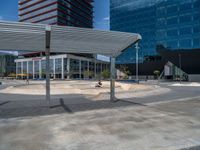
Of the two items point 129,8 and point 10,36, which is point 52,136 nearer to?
point 10,36

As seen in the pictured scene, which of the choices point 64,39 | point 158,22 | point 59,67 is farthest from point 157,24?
point 64,39

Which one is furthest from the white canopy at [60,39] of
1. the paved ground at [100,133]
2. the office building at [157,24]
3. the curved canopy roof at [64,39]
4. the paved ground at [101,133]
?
the office building at [157,24]

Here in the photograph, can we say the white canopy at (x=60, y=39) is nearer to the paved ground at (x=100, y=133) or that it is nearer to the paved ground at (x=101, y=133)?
the paved ground at (x=100, y=133)

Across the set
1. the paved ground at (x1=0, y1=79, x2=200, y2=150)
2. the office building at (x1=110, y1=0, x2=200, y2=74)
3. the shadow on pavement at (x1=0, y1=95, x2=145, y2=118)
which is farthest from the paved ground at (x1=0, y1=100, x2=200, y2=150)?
the office building at (x1=110, y1=0, x2=200, y2=74)

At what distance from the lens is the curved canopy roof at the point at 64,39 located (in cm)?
917

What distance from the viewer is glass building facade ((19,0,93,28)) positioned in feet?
325

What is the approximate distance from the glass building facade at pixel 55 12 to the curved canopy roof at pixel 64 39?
90850 millimetres

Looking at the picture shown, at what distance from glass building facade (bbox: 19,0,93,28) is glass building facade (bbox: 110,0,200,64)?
22056mm

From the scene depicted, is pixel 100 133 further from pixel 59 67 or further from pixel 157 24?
pixel 59 67

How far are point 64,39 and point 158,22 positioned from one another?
83738 millimetres

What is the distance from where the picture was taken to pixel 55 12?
98188mm

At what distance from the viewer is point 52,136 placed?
5.93 metres

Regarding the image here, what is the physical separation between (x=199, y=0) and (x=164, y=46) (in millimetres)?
21813

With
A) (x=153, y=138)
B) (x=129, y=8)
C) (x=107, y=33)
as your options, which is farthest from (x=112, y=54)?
(x=129, y=8)
